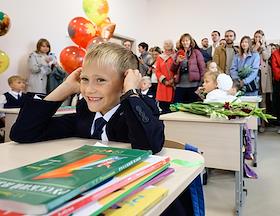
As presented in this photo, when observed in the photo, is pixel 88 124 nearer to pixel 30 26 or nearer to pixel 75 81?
pixel 75 81

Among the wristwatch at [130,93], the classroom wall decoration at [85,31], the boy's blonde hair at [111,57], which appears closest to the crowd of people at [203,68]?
the classroom wall decoration at [85,31]

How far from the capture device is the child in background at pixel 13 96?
392 centimetres

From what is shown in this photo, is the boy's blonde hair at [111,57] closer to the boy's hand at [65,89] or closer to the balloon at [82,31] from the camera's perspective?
the boy's hand at [65,89]

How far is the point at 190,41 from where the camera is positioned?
4.35 m

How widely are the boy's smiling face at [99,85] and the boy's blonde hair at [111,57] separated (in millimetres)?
15

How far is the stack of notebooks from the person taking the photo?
43cm

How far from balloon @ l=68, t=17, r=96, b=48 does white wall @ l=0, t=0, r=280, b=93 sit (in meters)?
0.89

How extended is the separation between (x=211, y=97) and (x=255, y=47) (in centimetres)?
288

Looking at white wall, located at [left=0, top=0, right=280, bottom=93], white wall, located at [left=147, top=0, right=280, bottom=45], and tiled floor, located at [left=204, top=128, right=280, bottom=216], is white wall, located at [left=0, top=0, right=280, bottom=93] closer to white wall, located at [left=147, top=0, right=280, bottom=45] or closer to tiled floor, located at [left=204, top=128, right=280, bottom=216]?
white wall, located at [left=147, top=0, right=280, bottom=45]

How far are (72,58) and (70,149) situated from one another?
357 centimetres

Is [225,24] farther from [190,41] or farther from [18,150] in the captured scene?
[18,150]

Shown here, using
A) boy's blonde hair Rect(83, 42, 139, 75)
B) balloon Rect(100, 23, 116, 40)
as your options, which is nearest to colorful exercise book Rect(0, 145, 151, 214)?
boy's blonde hair Rect(83, 42, 139, 75)

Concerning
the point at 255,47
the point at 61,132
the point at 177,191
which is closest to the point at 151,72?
the point at 255,47

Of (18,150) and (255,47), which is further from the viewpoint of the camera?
(255,47)
